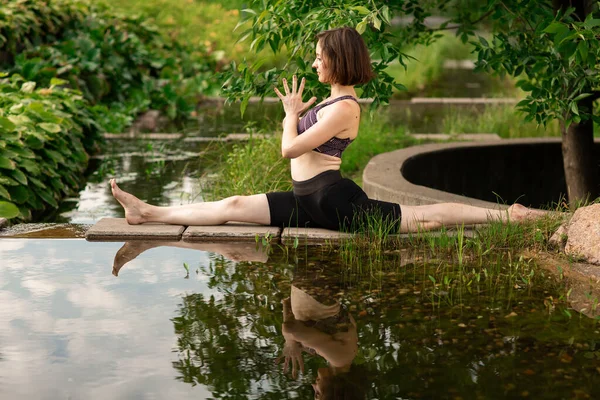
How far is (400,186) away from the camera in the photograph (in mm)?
6098

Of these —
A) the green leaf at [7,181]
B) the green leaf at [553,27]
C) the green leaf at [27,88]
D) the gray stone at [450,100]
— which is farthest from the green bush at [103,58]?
the green leaf at [553,27]

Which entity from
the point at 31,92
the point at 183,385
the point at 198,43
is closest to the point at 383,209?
the point at 183,385

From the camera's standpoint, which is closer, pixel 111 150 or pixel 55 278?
pixel 55 278

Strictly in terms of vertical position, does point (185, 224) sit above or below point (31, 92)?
below

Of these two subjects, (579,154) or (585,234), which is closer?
(585,234)

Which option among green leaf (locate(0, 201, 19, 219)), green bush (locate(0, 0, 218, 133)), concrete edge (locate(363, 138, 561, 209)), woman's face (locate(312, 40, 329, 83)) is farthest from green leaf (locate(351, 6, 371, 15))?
green bush (locate(0, 0, 218, 133))

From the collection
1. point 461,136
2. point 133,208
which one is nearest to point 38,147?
point 133,208

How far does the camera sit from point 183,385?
3.39 meters

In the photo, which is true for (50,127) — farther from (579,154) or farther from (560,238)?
(560,238)

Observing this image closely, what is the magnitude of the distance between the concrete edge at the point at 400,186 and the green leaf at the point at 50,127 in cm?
261

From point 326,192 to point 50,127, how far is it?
128 inches

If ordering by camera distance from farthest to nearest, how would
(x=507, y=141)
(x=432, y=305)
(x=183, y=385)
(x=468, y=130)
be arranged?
(x=468, y=130) → (x=507, y=141) → (x=432, y=305) → (x=183, y=385)

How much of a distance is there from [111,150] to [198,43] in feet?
24.3

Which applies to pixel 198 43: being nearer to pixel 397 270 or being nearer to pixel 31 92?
pixel 31 92
